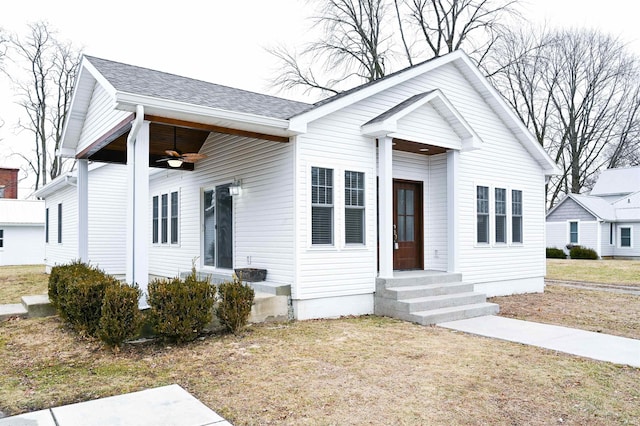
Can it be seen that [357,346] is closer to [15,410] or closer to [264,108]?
[15,410]

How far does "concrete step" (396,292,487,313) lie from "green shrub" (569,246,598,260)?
A: 65.5 feet

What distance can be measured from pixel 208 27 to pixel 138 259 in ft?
66.3

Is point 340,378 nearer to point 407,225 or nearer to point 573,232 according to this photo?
point 407,225

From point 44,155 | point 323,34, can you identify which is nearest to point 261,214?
point 323,34

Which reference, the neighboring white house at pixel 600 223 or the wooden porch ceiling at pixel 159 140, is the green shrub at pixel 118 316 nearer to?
the wooden porch ceiling at pixel 159 140

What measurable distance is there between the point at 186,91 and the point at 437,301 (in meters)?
5.27

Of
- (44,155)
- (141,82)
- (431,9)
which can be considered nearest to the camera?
(141,82)

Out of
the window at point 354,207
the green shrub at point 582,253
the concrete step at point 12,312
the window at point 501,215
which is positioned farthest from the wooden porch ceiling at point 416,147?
the green shrub at point 582,253

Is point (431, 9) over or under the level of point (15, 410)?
over

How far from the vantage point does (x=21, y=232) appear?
76.7ft

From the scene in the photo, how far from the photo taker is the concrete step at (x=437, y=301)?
7613mm

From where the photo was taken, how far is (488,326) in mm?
7176

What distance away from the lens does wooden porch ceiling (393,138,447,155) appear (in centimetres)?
882

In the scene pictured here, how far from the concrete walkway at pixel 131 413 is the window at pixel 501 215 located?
843 centimetres
